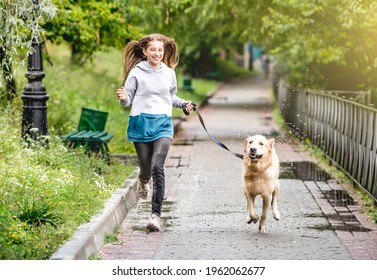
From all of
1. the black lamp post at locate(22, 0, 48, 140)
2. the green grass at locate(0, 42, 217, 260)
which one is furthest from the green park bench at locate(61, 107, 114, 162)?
the black lamp post at locate(22, 0, 48, 140)

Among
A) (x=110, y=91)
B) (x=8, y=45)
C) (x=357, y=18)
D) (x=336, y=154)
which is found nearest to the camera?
(x=8, y=45)

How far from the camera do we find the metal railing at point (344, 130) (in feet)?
41.8

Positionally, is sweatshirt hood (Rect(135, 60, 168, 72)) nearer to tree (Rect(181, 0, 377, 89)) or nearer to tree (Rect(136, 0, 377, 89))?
tree (Rect(136, 0, 377, 89))

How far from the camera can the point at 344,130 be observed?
607 inches

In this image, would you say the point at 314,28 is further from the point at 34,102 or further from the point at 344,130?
the point at 34,102

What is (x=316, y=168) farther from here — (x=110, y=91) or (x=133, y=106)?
(x=110, y=91)

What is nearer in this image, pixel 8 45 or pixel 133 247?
pixel 133 247

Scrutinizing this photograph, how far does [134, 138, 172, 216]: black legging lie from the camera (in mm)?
10297

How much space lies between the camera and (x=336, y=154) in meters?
16.2

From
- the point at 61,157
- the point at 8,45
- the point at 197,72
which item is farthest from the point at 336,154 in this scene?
the point at 197,72

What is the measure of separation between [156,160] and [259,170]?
3.70 ft

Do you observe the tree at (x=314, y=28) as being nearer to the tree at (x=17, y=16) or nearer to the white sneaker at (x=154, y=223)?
the tree at (x=17, y=16)

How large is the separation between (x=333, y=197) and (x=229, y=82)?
53.0m

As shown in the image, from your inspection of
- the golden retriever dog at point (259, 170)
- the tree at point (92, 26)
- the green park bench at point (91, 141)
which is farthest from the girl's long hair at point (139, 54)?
the tree at point (92, 26)
